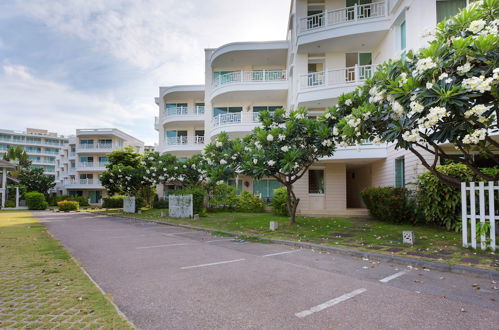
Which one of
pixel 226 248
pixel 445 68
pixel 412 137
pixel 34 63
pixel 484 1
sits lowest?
pixel 226 248

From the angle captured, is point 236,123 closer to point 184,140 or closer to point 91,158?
point 184,140

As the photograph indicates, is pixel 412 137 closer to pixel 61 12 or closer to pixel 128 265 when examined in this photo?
pixel 128 265

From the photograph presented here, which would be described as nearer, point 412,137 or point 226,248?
point 412,137

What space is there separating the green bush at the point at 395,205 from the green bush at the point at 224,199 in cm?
1045

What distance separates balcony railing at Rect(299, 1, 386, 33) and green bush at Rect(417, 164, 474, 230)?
31.9 ft

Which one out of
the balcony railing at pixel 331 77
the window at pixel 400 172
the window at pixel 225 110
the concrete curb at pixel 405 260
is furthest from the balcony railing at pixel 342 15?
the concrete curb at pixel 405 260

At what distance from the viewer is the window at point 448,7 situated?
12508mm

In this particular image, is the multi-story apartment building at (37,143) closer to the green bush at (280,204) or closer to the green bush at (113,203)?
the green bush at (113,203)

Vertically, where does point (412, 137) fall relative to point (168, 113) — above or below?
below

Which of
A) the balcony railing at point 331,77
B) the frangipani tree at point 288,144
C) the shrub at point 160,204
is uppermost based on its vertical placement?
the balcony railing at point 331,77

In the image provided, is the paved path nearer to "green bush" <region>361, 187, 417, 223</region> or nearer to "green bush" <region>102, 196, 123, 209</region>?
"green bush" <region>361, 187, 417, 223</region>

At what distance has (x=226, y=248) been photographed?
Result: 8328 millimetres

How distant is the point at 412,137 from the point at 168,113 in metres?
27.8

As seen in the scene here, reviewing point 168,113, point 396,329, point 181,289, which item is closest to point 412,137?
point 396,329
